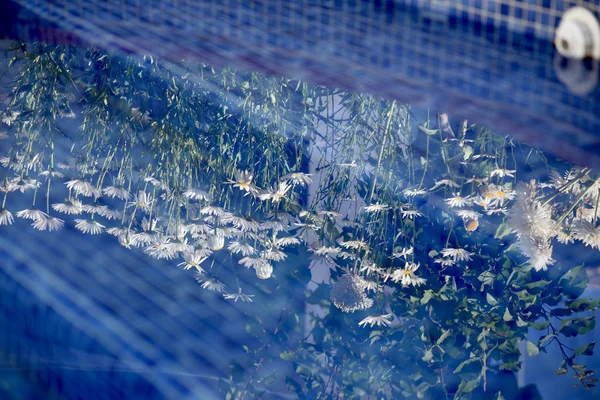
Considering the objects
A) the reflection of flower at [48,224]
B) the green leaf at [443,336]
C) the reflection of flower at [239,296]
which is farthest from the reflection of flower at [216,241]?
the green leaf at [443,336]

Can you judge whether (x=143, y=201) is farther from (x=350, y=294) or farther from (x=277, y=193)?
(x=350, y=294)

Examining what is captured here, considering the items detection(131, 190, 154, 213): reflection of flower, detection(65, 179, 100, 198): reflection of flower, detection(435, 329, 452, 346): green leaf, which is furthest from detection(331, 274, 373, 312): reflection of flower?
detection(65, 179, 100, 198): reflection of flower

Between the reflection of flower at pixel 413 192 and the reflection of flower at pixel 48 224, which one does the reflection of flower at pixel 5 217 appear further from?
the reflection of flower at pixel 413 192

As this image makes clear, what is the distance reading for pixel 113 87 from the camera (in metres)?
1.55

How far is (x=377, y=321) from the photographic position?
106 cm

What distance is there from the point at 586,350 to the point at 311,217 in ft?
1.67

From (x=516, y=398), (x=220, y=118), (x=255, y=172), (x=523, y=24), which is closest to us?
(x=516, y=398)

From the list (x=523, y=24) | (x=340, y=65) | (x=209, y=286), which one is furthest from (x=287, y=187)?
(x=523, y=24)

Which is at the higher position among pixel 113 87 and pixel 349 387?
pixel 113 87

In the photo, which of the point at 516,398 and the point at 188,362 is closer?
the point at 516,398

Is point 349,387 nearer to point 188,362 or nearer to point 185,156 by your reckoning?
point 188,362

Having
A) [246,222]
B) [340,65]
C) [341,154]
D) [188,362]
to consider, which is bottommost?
[188,362]

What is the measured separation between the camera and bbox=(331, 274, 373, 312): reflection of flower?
108 centimetres

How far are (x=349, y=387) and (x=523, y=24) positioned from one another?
1089 mm
